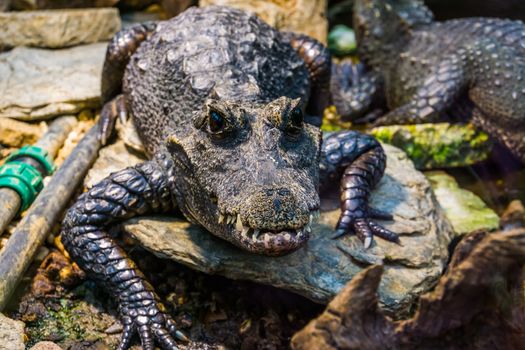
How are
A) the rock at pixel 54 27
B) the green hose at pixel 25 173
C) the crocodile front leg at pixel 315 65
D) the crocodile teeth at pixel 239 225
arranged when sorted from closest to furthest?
the crocodile teeth at pixel 239 225 → the green hose at pixel 25 173 → the crocodile front leg at pixel 315 65 → the rock at pixel 54 27

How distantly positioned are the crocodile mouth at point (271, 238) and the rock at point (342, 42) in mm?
4968

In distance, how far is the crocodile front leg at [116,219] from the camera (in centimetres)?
372

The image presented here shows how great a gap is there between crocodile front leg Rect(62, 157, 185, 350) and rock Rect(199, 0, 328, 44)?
307cm

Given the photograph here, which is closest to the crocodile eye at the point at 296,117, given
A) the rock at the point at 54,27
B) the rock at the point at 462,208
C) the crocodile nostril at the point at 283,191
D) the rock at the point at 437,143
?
the crocodile nostril at the point at 283,191

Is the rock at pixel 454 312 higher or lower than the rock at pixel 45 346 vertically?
higher

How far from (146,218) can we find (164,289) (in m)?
0.50

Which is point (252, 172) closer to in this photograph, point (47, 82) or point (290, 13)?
point (47, 82)

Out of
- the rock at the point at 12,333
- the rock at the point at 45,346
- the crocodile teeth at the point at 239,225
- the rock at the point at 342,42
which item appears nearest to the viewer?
the crocodile teeth at the point at 239,225

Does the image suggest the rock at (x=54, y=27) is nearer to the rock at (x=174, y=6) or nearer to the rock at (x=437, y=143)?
the rock at (x=174, y=6)

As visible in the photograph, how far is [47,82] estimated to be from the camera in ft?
18.0

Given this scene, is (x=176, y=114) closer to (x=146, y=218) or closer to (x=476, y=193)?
(x=146, y=218)

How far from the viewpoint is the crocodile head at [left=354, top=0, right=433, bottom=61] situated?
21.9 ft

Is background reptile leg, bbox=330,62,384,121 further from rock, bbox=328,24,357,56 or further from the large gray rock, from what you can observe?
the large gray rock

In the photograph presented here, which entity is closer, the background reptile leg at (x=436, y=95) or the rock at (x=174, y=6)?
the background reptile leg at (x=436, y=95)
